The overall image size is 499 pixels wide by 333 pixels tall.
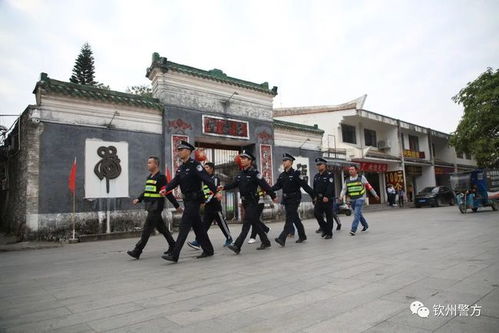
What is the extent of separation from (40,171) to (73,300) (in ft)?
26.9

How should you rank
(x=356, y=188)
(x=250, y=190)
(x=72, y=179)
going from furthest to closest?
(x=72, y=179) → (x=356, y=188) → (x=250, y=190)

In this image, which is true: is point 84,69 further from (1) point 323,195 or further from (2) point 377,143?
(1) point 323,195

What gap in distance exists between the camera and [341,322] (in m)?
2.42

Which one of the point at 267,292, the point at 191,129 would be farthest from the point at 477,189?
the point at 267,292

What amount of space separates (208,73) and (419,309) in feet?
43.7

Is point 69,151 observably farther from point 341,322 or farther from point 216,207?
point 341,322

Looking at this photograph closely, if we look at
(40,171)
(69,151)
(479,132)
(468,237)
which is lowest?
(468,237)

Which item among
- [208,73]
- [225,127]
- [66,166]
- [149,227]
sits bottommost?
[149,227]

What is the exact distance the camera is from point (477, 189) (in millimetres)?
13984

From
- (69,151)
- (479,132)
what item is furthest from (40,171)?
(479,132)

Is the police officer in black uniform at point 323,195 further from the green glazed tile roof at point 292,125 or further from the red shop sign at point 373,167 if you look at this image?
the red shop sign at point 373,167

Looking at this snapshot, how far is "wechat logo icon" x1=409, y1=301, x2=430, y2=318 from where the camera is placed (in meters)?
2.51

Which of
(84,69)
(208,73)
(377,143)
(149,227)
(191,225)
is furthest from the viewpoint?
(84,69)

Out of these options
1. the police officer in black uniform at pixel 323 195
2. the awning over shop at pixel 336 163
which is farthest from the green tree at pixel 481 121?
the police officer in black uniform at pixel 323 195
